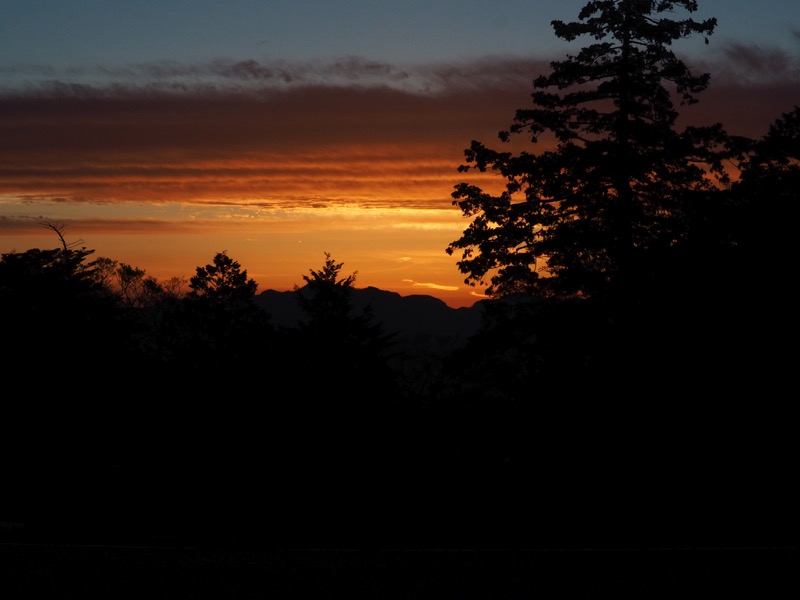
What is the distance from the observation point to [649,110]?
33.4 metres

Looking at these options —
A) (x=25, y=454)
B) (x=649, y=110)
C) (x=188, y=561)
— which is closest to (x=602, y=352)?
(x=649, y=110)

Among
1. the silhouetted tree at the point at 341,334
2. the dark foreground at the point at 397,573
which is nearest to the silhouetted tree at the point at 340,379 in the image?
the silhouetted tree at the point at 341,334

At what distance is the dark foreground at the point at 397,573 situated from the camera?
8578 mm

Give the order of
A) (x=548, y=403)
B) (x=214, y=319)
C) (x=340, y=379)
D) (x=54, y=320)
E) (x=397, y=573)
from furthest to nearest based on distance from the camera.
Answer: (x=214, y=319)
(x=54, y=320)
(x=340, y=379)
(x=548, y=403)
(x=397, y=573)

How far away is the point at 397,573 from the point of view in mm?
9477

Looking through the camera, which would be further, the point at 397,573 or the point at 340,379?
the point at 340,379

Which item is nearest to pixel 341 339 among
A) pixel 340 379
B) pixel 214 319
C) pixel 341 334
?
pixel 341 334

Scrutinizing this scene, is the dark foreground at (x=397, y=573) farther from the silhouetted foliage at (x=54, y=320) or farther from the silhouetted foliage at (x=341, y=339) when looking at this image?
the silhouetted foliage at (x=54, y=320)

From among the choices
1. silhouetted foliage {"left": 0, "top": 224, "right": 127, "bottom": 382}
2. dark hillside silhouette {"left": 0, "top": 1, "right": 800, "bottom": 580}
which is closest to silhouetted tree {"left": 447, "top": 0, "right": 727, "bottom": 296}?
dark hillside silhouette {"left": 0, "top": 1, "right": 800, "bottom": 580}

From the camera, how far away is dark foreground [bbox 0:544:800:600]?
858 cm

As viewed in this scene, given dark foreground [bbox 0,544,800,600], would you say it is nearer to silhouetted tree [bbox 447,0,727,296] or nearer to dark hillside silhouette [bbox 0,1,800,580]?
dark hillside silhouette [bbox 0,1,800,580]

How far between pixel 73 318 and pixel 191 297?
87.2 feet

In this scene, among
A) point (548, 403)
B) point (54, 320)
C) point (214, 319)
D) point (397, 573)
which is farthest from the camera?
point (214, 319)

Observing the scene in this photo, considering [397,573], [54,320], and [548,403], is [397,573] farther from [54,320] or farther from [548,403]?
[54,320]
